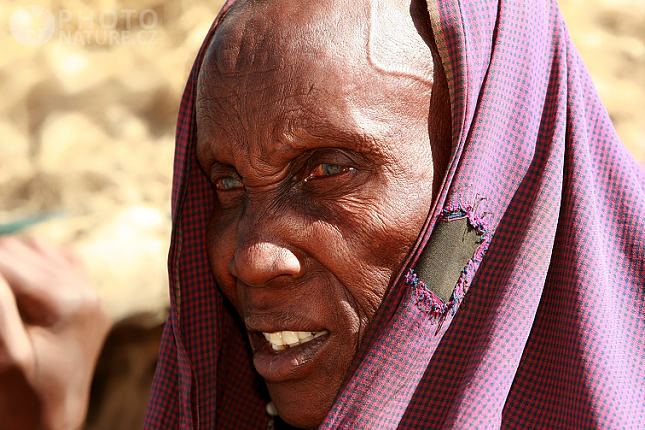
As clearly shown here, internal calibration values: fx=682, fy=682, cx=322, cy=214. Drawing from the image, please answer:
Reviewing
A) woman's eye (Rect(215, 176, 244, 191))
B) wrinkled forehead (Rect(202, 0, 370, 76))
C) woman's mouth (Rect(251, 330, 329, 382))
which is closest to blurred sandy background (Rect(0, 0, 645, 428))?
woman's eye (Rect(215, 176, 244, 191))

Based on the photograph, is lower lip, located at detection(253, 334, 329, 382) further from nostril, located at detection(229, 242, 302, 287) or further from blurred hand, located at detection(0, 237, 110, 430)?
blurred hand, located at detection(0, 237, 110, 430)

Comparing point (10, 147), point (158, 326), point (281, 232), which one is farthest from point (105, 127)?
point (281, 232)

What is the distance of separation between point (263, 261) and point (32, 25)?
1.26 m

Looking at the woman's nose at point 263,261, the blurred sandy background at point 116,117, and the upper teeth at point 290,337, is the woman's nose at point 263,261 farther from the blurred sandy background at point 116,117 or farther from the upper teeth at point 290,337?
the blurred sandy background at point 116,117

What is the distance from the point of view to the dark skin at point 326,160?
131cm

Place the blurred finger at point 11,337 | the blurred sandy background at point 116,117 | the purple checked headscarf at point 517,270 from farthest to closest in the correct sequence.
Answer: the blurred sandy background at point 116,117 → the blurred finger at point 11,337 → the purple checked headscarf at point 517,270

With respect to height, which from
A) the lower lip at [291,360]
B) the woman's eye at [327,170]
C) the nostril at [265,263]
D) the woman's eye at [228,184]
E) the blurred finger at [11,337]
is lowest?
the blurred finger at [11,337]

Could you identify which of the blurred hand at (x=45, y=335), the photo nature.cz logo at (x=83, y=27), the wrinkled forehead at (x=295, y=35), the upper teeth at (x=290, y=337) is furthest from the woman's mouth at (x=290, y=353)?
the photo nature.cz logo at (x=83, y=27)

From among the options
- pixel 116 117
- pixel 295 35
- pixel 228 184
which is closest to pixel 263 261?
pixel 228 184

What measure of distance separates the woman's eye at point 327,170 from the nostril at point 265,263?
0.54 ft

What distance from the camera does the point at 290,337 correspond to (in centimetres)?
141

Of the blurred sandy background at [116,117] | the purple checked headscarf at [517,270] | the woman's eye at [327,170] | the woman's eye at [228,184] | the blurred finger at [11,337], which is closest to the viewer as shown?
the purple checked headscarf at [517,270]

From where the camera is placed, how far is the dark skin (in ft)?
4.28

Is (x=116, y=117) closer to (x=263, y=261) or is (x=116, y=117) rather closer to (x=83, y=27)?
(x=83, y=27)
